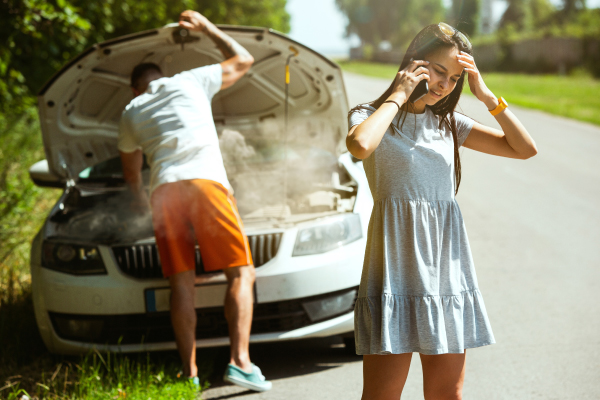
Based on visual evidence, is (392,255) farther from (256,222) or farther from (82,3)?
(82,3)

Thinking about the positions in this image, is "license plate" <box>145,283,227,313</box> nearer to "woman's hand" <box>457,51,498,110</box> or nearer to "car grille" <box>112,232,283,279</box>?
"car grille" <box>112,232,283,279</box>

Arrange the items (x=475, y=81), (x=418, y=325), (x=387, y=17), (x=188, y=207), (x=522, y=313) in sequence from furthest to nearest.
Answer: (x=387, y=17) → (x=522, y=313) → (x=188, y=207) → (x=475, y=81) → (x=418, y=325)

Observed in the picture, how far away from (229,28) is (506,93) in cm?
2085

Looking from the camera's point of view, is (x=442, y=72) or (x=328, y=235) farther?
(x=328, y=235)

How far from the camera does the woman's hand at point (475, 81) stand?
208 centimetres

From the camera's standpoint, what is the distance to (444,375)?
212 cm

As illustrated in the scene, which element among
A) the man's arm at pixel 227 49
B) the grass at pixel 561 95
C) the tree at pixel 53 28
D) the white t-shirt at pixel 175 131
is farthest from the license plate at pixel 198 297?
the grass at pixel 561 95

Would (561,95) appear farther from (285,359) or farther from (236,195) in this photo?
(285,359)

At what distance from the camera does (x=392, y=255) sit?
2.05 m

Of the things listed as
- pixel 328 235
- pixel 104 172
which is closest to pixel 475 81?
pixel 328 235

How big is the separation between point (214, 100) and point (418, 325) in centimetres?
338

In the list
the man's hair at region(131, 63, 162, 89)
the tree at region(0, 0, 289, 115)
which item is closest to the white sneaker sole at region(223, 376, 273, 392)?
the man's hair at region(131, 63, 162, 89)

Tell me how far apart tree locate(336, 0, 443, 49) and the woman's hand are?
252 feet

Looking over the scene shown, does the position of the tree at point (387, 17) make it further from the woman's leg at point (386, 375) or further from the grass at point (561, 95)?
the woman's leg at point (386, 375)
